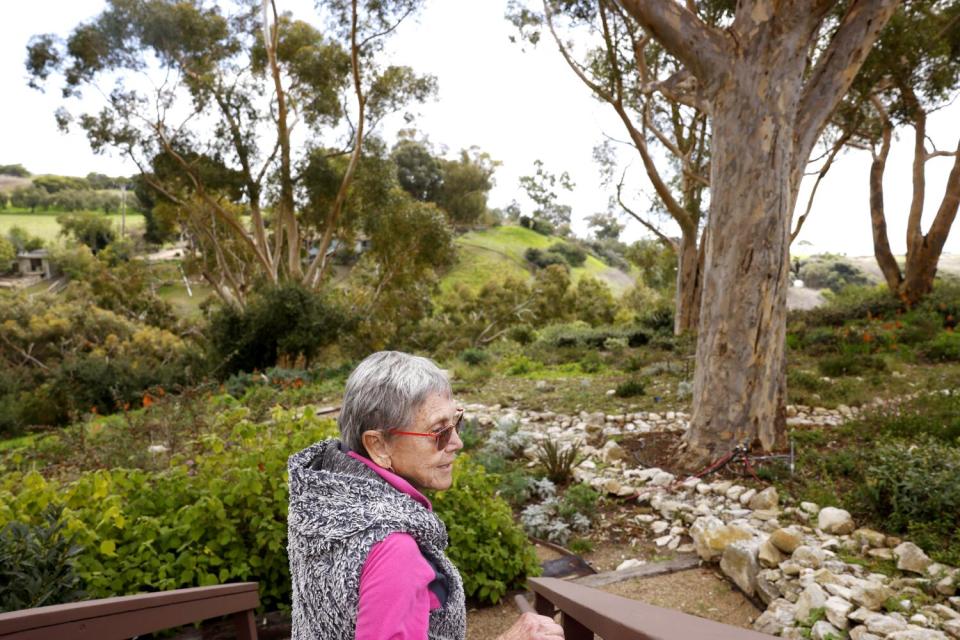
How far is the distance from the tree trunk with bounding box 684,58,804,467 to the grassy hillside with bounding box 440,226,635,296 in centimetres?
2827

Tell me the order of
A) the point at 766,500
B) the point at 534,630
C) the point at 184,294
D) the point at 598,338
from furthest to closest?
1. the point at 184,294
2. the point at 598,338
3. the point at 766,500
4. the point at 534,630

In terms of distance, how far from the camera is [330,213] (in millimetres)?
20391

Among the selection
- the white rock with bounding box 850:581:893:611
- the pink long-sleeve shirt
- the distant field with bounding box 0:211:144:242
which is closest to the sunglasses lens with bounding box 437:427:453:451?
the pink long-sleeve shirt

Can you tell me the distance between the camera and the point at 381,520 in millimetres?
1286

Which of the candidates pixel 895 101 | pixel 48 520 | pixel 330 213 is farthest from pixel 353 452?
pixel 330 213

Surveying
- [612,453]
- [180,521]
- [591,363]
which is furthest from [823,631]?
[591,363]

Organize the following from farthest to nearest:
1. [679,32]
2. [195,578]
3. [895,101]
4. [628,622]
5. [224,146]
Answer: [224,146], [895,101], [679,32], [195,578], [628,622]

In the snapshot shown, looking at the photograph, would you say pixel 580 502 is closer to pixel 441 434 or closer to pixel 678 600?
pixel 678 600

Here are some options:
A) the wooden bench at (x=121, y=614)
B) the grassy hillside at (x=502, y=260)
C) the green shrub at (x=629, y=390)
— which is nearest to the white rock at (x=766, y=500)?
the wooden bench at (x=121, y=614)

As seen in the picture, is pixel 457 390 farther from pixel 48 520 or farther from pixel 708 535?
pixel 48 520

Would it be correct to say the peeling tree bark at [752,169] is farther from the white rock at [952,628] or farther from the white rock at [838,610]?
the white rock at [952,628]

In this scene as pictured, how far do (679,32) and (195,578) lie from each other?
17.7 feet

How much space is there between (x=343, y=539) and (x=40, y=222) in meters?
58.4

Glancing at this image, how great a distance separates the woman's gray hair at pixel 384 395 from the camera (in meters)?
1.57
